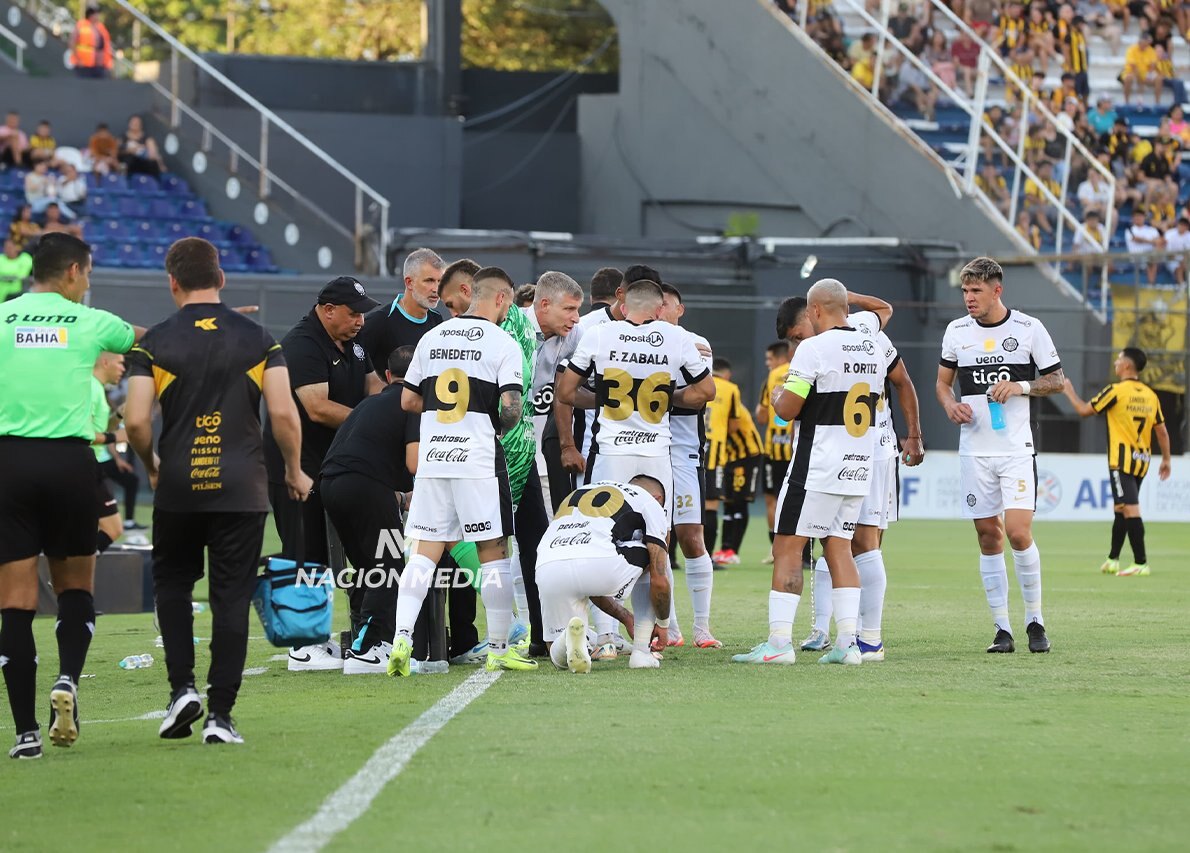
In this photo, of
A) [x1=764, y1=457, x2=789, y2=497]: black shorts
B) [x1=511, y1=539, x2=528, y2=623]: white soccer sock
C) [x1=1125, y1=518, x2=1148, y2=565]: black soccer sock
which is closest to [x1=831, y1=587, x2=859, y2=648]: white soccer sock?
[x1=511, y1=539, x2=528, y2=623]: white soccer sock

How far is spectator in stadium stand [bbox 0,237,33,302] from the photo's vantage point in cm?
2261

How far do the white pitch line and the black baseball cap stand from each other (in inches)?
95.7

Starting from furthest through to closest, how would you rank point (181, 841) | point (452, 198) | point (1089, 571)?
point (452, 198), point (1089, 571), point (181, 841)

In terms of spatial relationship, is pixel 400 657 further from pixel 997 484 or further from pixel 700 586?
pixel 997 484

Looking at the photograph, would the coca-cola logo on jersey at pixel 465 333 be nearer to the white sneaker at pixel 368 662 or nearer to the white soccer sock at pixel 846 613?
the white sneaker at pixel 368 662

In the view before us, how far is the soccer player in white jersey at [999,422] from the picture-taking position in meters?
10.8

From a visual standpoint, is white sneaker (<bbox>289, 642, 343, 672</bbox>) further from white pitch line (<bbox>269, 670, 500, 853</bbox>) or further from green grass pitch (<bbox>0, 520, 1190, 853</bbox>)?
white pitch line (<bbox>269, 670, 500, 853</bbox>)

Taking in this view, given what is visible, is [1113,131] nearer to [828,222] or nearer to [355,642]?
[828,222]

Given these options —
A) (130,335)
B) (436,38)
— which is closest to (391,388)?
(130,335)

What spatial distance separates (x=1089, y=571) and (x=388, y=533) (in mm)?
10300

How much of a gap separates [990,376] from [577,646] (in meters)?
3.16

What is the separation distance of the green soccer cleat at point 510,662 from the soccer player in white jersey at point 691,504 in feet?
5.16

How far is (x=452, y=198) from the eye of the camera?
3384 centimetres

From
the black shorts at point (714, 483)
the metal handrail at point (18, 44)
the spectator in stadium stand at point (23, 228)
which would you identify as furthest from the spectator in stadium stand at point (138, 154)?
the black shorts at point (714, 483)
